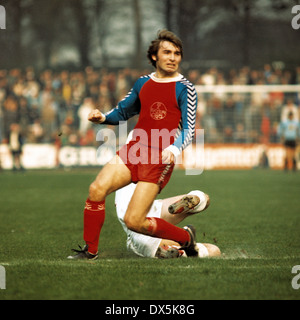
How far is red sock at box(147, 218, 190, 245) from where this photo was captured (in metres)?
6.03

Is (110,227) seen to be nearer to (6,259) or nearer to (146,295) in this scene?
(6,259)

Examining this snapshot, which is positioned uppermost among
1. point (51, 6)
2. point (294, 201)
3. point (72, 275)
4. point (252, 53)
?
point (51, 6)

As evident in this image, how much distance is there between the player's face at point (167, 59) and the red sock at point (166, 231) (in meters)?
1.45

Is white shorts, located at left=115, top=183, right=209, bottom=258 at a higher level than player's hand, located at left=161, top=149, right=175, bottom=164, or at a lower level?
lower

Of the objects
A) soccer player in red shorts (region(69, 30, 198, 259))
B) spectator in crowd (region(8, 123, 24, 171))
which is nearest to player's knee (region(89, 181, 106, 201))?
soccer player in red shorts (region(69, 30, 198, 259))

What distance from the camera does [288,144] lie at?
21.2 meters

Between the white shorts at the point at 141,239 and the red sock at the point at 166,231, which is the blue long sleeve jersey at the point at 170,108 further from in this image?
the white shorts at the point at 141,239

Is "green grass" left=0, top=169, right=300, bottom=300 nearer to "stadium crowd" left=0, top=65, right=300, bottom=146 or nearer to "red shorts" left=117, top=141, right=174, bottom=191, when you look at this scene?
"red shorts" left=117, top=141, right=174, bottom=191

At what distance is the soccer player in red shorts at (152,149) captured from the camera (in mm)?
5957

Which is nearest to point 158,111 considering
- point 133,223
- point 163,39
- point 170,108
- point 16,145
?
point 170,108

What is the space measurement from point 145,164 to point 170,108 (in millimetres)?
594

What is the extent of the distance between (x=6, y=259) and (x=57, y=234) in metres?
1.86

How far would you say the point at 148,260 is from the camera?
19.7ft

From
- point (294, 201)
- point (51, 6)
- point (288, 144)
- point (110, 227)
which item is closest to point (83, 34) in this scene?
point (51, 6)
